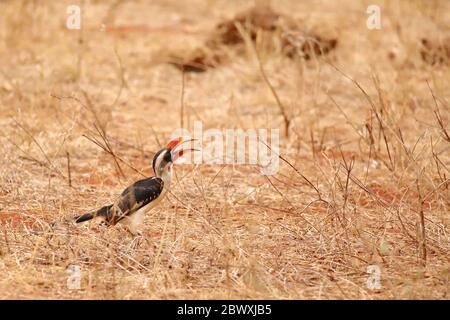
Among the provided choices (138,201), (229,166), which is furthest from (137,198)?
(229,166)

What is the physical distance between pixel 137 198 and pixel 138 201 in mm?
14

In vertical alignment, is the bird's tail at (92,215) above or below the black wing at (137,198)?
below

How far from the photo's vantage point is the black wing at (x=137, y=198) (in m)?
3.99

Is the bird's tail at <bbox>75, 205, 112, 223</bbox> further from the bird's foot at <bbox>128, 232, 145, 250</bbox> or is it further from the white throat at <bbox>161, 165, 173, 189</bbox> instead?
the white throat at <bbox>161, 165, 173, 189</bbox>

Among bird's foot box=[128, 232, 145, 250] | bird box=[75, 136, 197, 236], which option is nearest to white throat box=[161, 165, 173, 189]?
bird box=[75, 136, 197, 236]

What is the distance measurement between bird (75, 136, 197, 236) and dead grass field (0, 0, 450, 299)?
11 cm

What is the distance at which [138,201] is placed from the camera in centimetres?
400

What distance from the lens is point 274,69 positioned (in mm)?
7840

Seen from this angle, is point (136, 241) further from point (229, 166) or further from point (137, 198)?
point (229, 166)

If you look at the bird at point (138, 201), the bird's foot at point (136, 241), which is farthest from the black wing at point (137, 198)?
the bird's foot at point (136, 241)

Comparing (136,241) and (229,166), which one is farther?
(229,166)

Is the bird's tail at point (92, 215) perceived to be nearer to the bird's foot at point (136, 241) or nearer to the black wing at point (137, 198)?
the black wing at point (137, 198)

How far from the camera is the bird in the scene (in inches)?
156
